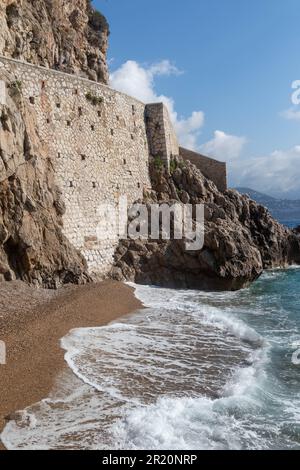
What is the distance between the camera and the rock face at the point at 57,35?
22.5 metres

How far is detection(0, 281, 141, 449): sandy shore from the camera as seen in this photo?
861 cm

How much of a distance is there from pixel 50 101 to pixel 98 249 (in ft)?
23.7

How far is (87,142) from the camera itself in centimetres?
2108

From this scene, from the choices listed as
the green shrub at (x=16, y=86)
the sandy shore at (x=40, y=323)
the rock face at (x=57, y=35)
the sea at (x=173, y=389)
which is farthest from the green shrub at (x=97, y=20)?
the sea at (x=173, y=389)

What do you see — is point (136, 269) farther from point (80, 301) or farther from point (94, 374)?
point (94, 374)

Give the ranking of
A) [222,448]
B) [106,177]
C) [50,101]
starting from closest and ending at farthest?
[222,448], [50,101], [106,177]

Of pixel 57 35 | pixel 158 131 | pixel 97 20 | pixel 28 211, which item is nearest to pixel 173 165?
pixel 158 131

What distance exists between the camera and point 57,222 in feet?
58.3

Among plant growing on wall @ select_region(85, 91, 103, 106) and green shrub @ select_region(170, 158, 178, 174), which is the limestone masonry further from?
green shrub @ select_region(170, 158, 178, 174)

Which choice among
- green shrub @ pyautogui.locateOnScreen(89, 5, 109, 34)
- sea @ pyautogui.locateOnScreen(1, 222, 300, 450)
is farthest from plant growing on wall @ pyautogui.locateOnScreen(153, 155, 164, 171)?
green shrub @ pyautogui.locateOnScreen(89, 5, 109, 34)

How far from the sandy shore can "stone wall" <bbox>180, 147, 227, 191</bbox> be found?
1433cm

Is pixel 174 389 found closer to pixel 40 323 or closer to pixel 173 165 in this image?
pixel 40 323
